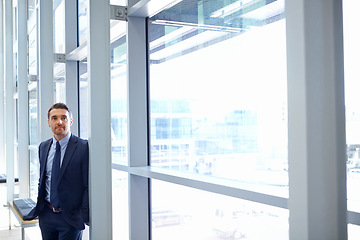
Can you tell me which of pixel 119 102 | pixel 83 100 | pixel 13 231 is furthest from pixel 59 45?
pixel 13 231

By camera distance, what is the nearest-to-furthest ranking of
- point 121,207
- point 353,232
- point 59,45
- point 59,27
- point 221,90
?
point 353,232 → point 221,90 → point 121,207 → point 59,27 → point 59,45

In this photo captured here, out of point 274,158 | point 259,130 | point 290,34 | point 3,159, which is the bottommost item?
point 3,159

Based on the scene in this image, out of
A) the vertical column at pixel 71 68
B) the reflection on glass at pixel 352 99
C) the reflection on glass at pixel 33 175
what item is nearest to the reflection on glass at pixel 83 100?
the vertical column at pixel 71 68

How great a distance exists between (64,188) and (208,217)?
1260 mm

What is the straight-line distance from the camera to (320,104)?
54.6 inches

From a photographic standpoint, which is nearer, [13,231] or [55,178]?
[55,178]

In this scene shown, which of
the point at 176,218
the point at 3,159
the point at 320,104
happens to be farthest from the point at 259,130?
the point at 3,159

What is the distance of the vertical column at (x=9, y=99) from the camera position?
23.9 ft

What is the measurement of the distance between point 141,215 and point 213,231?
0.95 meters

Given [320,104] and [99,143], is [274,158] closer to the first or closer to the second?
[320,104]

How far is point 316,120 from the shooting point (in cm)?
138

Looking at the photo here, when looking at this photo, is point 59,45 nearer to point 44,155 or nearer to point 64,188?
point 44,155

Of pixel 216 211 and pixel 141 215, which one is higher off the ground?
pixel 216 211

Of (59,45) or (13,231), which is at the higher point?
(59,45)
